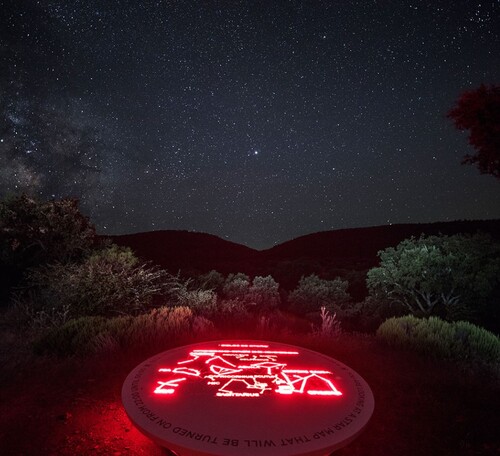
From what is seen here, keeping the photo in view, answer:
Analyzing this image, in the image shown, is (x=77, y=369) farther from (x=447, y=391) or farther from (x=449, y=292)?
(x=449, y=292)

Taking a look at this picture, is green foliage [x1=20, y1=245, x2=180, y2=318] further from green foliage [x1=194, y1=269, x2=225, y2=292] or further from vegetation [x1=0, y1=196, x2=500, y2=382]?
green foliage [x1=194, y1=269, x2=225, y2=292]

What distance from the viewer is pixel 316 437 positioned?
321 cm

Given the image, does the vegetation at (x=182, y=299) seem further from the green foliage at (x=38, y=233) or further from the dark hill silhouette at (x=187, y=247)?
the dark hill silhouette at (x=187, y=247)

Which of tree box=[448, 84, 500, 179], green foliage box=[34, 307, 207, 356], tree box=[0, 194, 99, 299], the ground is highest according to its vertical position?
tree box=[448, 84, 500, 179]

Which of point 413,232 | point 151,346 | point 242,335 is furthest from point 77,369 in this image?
point 413,232

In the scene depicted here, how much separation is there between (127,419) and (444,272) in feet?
38.4

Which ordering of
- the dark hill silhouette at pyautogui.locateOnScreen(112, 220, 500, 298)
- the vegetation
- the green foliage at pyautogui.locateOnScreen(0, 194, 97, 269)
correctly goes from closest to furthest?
the vegetation < the green foliage at pyautogui.locateOnScreen(0, 194, 97, 269) < the dark hill silhouette at pyautogui.locateOnScreen(112, 220, 500, 298)

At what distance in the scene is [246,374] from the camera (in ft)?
15.4

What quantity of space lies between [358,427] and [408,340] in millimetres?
5058

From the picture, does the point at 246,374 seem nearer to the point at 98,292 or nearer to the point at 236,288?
the point at 98,292

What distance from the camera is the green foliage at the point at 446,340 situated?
23.9 ft

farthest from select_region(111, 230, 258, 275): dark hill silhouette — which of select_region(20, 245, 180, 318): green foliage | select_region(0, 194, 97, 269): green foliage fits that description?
select_region(20, 245, 180, 318): green foliage

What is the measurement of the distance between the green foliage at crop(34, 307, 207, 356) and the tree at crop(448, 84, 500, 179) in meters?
8.83

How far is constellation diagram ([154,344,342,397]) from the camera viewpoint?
419cm
